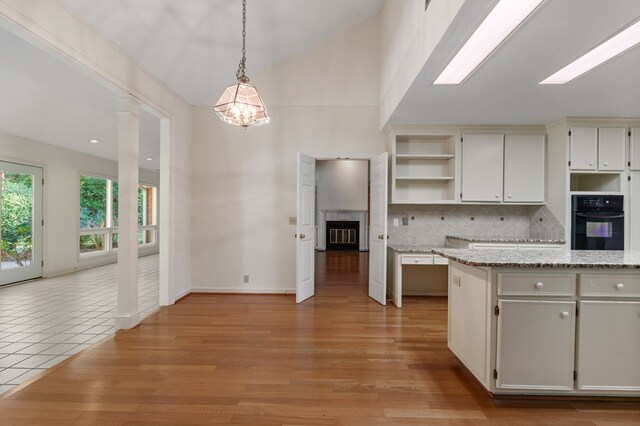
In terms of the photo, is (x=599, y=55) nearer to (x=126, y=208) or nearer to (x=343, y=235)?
(x=126, y=208)

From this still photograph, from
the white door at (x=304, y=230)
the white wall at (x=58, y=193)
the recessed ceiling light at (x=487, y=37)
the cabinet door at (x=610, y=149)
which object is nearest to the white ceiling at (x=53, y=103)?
the white wall at (x=58, y=193)

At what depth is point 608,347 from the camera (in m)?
2.07

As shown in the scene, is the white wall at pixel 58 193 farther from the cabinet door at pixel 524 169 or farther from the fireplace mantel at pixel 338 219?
the cabinet door at pixel 524 169

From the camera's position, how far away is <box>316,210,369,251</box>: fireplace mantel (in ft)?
34.2

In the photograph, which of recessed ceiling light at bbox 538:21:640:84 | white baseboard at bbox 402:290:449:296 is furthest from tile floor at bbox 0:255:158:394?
recessed ceiling light at bbox 538:21:640:84

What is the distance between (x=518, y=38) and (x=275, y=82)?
346 cm

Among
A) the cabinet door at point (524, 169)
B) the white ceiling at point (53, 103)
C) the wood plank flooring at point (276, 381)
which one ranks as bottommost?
the wood plank flooring at point (276, 381)

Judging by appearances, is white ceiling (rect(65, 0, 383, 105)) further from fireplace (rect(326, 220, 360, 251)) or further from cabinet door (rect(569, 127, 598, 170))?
fireplace (rect(326, 220, 360, 251))

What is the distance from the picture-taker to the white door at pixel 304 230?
4406 millimetres

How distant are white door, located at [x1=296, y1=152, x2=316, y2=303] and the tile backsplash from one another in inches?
50.2

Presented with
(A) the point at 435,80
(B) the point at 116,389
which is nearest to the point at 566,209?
(A) the point at 435,80

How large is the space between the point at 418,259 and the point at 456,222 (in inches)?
42.2

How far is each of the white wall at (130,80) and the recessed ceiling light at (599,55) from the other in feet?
13.4

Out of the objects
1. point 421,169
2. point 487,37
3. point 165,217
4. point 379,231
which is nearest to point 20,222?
point 165,217
